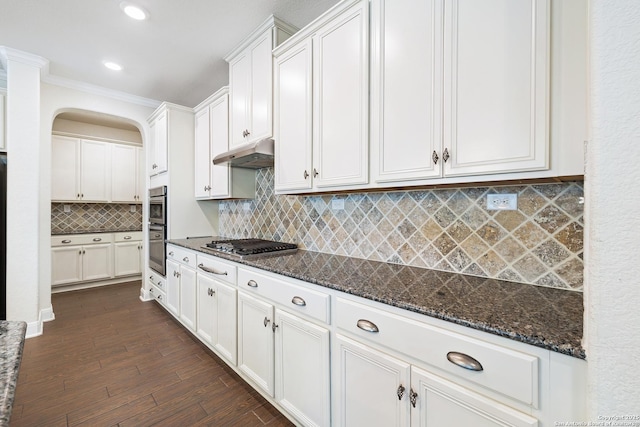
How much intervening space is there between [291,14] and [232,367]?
8.64 feet

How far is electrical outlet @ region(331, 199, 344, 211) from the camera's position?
201cm

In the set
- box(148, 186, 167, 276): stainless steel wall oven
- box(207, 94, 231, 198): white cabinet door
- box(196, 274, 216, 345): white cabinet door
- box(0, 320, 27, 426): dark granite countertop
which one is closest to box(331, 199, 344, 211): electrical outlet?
box(196, 274, 216, 345): white cabinet door

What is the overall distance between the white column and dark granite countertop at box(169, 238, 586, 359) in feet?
8.65

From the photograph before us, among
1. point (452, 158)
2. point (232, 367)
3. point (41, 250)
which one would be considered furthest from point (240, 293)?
point (41, 250)

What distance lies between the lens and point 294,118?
1.92m

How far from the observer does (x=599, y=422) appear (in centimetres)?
55

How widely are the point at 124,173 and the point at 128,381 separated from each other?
369 cm

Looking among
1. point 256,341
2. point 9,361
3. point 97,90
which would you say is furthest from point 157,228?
point 9,361

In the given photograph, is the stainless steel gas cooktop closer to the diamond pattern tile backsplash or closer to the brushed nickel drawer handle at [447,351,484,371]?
the diamond pattern tile backsplash

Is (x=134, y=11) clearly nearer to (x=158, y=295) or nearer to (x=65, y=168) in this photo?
(x=158, y=295)

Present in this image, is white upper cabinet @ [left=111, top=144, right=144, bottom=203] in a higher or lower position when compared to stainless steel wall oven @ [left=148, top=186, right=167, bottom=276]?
higher

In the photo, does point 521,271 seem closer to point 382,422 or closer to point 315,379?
point 382,422

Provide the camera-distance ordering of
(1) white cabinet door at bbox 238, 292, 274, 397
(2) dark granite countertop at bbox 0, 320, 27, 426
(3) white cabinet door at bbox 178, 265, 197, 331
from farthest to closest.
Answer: (3) white cabinet door at bbox 178, 265, 197, 331, (1) white cabinet door at bbox 238, 292, 274, 397, (2) dark granite countertop at bbox 0, 320, 27, 426

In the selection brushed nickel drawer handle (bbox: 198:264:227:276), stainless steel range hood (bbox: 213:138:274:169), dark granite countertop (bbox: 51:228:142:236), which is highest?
stainless steel range hood (bbox: 213:138:274:169)
